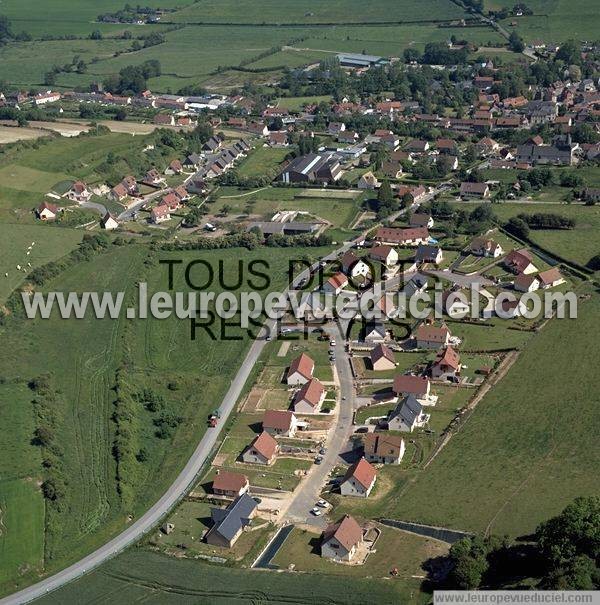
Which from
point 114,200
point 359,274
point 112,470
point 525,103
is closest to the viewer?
Answer: point 112,470

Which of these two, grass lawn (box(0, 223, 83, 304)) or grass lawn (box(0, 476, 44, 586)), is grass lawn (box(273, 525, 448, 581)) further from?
grass lawn (box(0, 223, 83, 304))

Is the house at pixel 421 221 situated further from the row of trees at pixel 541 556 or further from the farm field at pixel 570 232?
the row of trees at pixel 541 556

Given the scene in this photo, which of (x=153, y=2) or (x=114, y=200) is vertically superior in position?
(x=153, y=2)

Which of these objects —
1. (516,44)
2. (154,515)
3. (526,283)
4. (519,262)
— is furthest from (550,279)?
(516,44)

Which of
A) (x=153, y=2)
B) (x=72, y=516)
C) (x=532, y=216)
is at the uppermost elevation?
(x=153, y=2)

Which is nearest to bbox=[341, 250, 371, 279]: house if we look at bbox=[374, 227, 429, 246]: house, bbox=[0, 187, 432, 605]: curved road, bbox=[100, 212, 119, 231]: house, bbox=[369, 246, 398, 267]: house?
bbox=[369, 246, 398, 267]: house

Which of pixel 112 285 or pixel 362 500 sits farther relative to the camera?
pixel 112 285

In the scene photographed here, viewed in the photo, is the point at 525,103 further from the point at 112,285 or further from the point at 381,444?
the point at 381,444

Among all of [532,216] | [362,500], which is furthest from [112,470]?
[532,216]

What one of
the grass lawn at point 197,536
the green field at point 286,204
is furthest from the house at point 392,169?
the grass lawn at point 197,536

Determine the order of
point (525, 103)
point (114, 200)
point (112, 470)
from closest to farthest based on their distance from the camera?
point (112, 470)
point (114, 200)
point (525, 103)
